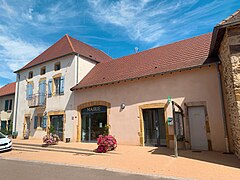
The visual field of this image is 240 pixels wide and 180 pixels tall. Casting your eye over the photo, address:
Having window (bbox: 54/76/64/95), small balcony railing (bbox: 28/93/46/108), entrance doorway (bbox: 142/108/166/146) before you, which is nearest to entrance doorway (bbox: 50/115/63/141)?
small balcony railing (bbox: 28/93/46/108)

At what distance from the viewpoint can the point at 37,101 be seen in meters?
16.5

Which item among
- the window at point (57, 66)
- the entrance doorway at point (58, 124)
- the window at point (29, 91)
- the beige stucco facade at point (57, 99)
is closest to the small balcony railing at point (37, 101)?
the beige stucco facade at point (57, 99)

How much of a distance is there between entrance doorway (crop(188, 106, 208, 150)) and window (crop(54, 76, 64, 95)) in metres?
10.2

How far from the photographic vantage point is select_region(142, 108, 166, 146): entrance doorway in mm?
10328

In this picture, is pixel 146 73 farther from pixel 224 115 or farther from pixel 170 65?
pixel 224 115

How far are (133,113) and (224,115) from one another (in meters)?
4.88

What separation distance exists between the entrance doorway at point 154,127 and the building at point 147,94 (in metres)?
0.06

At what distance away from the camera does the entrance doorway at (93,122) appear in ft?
41.8

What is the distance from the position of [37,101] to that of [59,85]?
2.89 meters

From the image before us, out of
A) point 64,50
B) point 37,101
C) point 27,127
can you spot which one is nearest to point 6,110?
point 27,127

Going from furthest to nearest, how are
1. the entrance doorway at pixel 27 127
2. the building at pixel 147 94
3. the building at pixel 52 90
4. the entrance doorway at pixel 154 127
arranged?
the entrance doorway at pixel 27 127, the building at pixel 52 90, the entrance doorway at pixel 154 127, the building at pixel 147 94

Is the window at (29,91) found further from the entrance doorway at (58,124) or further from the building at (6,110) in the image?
the building at (6,110)

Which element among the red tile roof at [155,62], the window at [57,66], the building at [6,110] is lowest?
the building at [6,110]

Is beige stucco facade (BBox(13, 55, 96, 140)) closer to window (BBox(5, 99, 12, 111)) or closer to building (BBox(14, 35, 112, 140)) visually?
building (BBox(14, 35, 112, 140))
